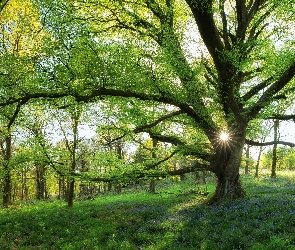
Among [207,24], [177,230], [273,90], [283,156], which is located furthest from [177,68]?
[283,156]

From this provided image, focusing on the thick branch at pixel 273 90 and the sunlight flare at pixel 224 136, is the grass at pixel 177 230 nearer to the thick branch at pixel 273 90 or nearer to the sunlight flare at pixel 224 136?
the sunlight flare at pixel 224 136

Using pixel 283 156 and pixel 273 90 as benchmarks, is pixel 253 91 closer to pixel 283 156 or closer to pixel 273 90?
pixel 273 90

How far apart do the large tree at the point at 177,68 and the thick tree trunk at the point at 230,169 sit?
0.06 metres

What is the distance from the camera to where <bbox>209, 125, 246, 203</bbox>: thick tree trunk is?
16.4 m

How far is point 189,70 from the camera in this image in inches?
511

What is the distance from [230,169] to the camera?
16484mm

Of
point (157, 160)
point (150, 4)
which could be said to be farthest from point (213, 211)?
point (150, 4)

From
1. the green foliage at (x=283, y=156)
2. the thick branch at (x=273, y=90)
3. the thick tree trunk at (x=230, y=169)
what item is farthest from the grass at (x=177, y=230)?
the green foliage at (x=283, y=156)

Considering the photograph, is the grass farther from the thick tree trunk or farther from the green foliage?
the green foliage

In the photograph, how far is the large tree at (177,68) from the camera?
12445mm

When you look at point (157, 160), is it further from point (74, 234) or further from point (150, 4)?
point (150, 4)

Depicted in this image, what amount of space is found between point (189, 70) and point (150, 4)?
13.9 ft

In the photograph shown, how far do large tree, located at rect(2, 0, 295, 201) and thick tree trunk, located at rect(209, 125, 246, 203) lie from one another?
56 mm

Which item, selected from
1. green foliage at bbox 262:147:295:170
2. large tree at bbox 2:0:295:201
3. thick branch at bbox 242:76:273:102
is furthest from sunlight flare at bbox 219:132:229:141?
green foliage at bbox 262:147:295:170
